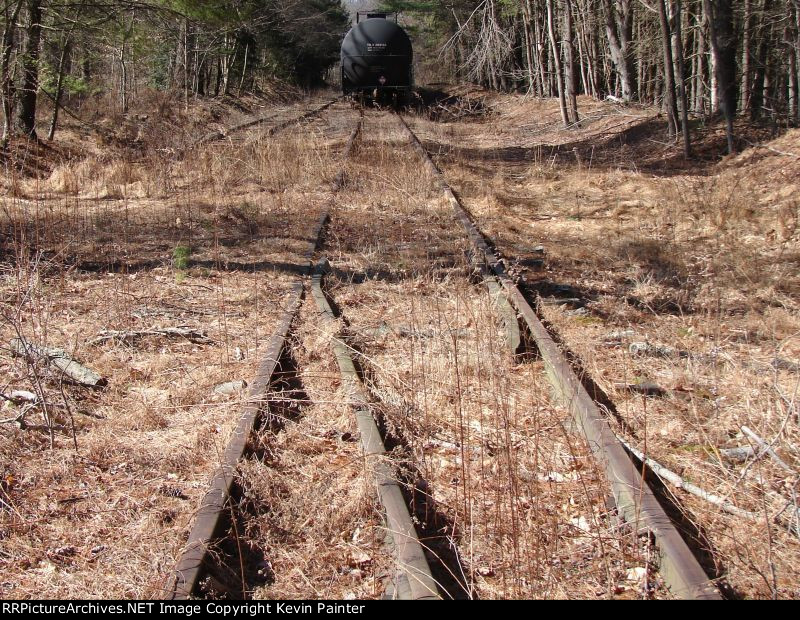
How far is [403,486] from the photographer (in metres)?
3.38

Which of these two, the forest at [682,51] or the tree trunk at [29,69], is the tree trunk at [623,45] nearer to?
the forest at [682,51]

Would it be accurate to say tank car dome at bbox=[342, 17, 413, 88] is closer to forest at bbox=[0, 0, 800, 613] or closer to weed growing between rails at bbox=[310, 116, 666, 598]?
forest at bbox=[0, 0, 800, 613]

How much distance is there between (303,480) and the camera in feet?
11.6

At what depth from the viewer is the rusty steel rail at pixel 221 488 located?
2607 mm

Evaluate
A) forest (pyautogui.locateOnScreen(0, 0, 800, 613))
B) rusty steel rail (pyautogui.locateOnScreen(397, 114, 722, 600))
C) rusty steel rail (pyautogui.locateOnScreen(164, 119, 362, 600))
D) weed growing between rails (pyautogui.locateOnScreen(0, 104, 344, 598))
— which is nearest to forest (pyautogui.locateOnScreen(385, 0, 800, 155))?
forest (pyautogui.locateOnScreen(0, 0, 800, 613))

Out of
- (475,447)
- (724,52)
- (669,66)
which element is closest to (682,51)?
(724,52)

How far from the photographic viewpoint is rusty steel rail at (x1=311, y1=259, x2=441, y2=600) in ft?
8.46

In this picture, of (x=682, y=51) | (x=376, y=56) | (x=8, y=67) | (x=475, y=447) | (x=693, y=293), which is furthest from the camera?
(x=376, y=56)

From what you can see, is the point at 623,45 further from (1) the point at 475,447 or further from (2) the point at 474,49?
(1) the point at 475,447

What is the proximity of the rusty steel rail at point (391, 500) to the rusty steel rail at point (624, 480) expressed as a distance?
0.82 meters

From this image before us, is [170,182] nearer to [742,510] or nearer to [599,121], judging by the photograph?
[742,510]

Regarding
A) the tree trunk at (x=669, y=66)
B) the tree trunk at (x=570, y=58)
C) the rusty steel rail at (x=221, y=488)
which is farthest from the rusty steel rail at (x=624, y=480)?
the tree trunk at (x=570, y=58)

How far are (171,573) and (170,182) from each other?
9.17 m

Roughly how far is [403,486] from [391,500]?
274mm
